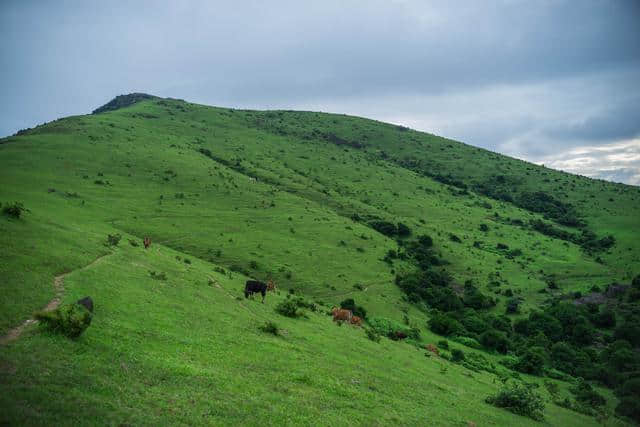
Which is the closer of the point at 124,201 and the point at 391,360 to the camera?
the point at 391,360

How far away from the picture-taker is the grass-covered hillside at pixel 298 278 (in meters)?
15.4

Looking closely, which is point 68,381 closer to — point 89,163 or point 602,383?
point 602,383

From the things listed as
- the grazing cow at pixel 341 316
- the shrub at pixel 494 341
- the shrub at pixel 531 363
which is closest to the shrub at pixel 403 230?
the shrub at pixel 494 341

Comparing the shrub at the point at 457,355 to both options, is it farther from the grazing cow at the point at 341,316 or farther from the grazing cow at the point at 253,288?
the grazing cow at the point at 253,288

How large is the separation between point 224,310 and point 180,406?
45.8 feet

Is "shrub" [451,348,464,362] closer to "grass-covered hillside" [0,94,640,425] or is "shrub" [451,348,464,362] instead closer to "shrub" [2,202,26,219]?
"grass-covered hillside" [0,94,640,425]

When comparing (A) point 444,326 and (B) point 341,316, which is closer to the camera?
(B) point 341,316

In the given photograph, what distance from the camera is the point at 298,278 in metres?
53.8

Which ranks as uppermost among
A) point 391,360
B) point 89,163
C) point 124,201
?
point 89,163

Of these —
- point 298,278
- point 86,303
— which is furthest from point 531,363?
A: point 86,303

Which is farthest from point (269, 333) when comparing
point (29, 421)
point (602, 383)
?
point (602, 383)

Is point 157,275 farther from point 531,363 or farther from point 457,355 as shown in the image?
point 531,363

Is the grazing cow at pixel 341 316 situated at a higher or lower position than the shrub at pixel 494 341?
higher

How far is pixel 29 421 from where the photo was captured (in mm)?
10422
